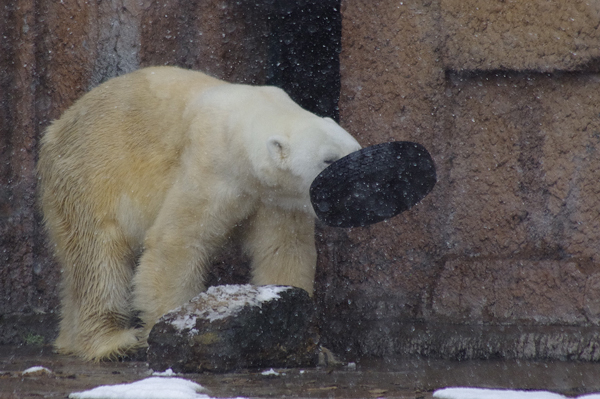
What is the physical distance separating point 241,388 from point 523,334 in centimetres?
148

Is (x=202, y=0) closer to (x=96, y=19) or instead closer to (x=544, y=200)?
(x=96, y=19)

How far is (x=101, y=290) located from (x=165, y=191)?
529 millimetres

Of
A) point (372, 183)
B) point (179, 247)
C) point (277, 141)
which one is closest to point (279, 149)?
point (277, 141)

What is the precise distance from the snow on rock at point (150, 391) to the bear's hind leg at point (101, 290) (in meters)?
1.02

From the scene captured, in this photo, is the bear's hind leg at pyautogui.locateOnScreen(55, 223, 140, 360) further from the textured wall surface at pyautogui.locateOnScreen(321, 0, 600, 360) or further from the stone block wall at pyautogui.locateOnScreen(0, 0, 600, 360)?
the textured wall surface at pyautogui.locateOnScreen(321, 0, 600, 360)

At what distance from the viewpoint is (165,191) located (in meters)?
3.13

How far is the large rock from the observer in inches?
100

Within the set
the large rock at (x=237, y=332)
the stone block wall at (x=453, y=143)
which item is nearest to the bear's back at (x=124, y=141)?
the stone block wall at (x=453, y=143)

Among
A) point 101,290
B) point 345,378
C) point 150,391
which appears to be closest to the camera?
point 150,391

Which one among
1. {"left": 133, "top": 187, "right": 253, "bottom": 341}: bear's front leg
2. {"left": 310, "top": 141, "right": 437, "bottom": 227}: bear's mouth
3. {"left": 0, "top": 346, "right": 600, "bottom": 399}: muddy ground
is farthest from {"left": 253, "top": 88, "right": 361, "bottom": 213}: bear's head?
{"left": 0, "top": 346, "right": 600, "bottom": 399}: muddy ground

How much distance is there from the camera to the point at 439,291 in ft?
11.6

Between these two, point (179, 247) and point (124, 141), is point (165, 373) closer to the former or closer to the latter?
point (179, 247)

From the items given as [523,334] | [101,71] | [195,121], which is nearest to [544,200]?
[523,334]

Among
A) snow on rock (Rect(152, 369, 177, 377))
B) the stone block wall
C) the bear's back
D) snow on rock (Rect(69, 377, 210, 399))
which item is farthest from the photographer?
the stone block wall
